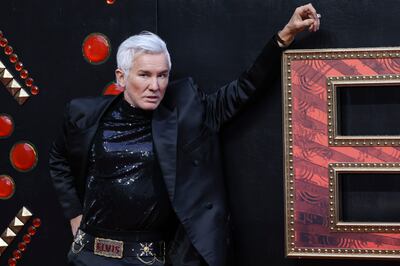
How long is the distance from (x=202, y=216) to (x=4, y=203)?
0.94 meters

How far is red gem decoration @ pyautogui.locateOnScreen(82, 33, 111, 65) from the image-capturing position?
124 inches

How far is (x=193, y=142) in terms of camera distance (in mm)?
2895

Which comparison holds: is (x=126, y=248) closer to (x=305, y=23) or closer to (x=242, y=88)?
(x=242, y=88)

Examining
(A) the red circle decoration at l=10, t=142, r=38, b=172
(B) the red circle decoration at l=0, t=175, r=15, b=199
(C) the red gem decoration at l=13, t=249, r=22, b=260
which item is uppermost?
(A) the red circle decoration at l=10, t=142, r=38, b=172

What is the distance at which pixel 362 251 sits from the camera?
2854 millimetres

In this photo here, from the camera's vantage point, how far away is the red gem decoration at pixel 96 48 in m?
3.15

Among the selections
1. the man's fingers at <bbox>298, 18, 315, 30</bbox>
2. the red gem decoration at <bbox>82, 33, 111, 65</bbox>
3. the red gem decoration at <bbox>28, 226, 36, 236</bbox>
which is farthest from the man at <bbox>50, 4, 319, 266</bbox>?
the red gem decoration at <bbox>28, 226, 36, 236</bbox>

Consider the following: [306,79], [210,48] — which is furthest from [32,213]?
[306,79]

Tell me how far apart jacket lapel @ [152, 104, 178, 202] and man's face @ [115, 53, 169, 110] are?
0.21 ft

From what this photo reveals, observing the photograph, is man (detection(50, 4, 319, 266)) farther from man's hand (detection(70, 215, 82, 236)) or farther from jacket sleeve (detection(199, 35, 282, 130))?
man's hand (detection(70, 215, 82, 236))

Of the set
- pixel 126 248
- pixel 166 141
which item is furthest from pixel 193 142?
pixel 126 248

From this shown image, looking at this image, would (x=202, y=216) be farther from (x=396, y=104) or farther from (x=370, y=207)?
(x=396, y=104)

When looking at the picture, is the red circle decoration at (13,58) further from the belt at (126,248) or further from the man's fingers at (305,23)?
the man's fingers at (305,23)

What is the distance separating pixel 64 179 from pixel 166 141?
510mm
